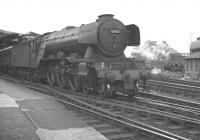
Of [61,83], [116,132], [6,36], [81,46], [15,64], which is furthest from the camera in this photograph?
[6,36]

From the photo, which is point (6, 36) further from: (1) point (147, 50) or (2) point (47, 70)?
(1) point (147, 50)

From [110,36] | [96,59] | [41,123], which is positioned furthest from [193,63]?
[41,123]

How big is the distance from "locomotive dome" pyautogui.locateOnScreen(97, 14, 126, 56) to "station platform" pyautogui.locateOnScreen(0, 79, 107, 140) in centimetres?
344

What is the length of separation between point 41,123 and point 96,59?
5048mm

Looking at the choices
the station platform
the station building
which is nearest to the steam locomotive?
the station platform

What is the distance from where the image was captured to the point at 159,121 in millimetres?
7520

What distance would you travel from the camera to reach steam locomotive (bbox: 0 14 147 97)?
11352mm

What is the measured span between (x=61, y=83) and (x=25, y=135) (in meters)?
9.04

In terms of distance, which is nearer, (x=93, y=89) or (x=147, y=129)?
(x=147, y=129)

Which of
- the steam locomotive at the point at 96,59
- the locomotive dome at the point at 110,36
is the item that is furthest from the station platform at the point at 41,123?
the locomotive dome at the point at 110,36

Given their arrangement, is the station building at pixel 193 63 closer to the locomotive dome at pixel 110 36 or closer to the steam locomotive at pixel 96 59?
the steam locomotive at pixel 96 59

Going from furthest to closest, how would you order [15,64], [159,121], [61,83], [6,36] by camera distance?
[6,36] → [15,64] → [61,83] → [159,121]

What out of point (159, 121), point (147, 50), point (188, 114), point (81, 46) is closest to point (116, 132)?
point (159, 121)

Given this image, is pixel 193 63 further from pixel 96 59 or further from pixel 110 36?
pixel 96 59
